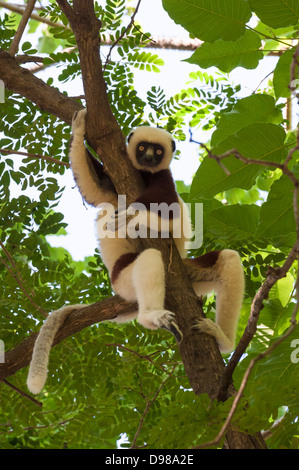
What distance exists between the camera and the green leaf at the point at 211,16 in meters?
3.33

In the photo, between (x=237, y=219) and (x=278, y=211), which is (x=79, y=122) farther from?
(x=278, y=211)

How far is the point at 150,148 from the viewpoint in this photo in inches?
207

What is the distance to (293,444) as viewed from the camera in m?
3.15

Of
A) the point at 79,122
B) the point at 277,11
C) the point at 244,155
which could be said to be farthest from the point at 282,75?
the point at 79,122

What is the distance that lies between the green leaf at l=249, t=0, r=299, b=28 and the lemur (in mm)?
1841

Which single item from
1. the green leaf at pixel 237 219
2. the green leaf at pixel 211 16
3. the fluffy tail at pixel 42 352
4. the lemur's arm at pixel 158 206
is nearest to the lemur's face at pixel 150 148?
the lemur's arm at pixel 158 206

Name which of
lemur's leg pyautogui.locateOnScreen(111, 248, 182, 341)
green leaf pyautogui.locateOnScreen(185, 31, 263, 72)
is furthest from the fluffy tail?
green leaf pyautogui.locateOnScreen(185, 31, 263, 72)

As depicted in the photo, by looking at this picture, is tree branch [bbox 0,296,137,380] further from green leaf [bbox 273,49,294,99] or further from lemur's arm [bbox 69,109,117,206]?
green leaf [bbox 273,49,294,99]

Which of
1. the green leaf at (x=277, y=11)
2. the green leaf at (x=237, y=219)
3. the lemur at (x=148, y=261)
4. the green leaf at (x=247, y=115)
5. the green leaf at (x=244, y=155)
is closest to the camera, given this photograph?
the green leaf at (x=277, y=11)

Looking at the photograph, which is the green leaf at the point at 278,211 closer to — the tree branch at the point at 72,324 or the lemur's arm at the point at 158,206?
the lemur's arm at the point at 158,206

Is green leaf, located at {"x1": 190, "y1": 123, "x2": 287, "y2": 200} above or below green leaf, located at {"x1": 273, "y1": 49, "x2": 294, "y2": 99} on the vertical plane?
below

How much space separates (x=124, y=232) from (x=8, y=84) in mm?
1619

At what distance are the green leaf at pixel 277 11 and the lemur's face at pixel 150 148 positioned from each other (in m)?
2.24

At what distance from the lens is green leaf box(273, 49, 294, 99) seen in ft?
11.6
